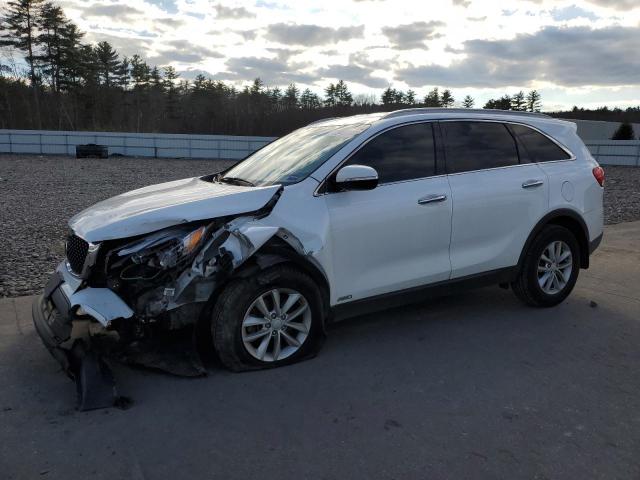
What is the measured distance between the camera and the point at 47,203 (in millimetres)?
12031

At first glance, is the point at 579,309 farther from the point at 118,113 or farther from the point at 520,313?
the point at 118,113

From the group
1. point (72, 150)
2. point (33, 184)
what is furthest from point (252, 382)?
point (72, 150)

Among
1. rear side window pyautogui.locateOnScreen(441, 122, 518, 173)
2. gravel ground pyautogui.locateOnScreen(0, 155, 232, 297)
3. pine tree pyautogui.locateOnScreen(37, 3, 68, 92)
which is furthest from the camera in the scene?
pine tree pyautogui.locateOnScreen(37, 3, 68, 92)

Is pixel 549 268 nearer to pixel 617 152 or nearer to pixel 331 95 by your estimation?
pixel 617 152

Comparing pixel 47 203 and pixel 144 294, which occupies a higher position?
pixel 144 294

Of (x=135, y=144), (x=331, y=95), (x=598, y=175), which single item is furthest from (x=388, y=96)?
(x=598, y=175)

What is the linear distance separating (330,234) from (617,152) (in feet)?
90.9

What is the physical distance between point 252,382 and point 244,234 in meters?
1.01

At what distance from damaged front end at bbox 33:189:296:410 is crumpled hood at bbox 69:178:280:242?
61mm

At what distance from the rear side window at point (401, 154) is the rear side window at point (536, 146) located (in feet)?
3.46

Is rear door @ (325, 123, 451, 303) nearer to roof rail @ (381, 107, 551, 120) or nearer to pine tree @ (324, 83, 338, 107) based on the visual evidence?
roof rail @ (381, 107, 551, 120)

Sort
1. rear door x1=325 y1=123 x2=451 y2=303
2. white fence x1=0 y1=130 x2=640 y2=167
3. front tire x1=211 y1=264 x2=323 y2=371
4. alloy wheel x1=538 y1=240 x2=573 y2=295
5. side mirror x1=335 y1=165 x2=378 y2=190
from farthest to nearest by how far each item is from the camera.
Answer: white fence x1=0 y1=130 x2=640 y2=167
alloy wheel x1=538 y1=240 x2=573 y2=295
rear door x1=325 y1=123 x2=451 y2=303
side mirror x1=335 y1=165 x2=378 y2=190
front tire x1=211 y1=264 x2=323 y2=371

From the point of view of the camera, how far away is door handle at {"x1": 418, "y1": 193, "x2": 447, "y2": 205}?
4.25m

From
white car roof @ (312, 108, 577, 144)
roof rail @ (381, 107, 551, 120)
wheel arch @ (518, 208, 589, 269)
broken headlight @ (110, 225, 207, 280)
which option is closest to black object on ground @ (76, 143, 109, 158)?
white car roof @ (312, 108, 577, 144)
